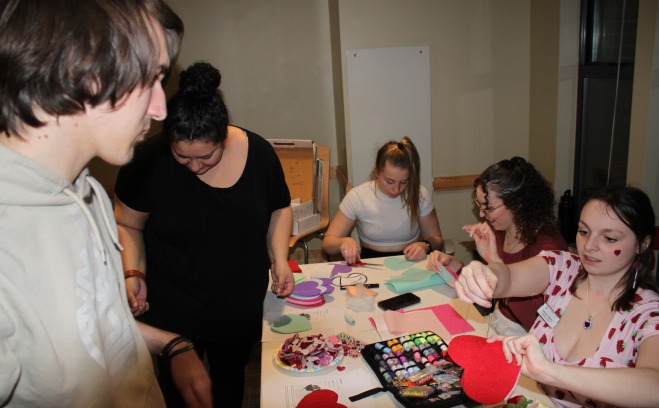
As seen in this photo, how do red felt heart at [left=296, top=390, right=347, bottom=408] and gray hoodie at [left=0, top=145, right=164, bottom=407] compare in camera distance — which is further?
red felt heart at [left=296, top=390, right=347, bottom=408]

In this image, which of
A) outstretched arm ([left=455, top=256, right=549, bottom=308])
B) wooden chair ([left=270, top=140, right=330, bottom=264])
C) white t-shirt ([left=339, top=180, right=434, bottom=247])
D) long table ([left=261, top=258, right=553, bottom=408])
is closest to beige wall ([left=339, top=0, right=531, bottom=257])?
wooden chair ([left=270, top=140, right=330, bottom=264])

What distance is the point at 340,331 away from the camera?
5.88 feet

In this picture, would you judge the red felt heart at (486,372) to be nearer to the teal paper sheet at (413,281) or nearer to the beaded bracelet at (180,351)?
the beaded bracelet at (180,351)

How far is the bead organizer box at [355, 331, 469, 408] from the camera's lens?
4.29ft

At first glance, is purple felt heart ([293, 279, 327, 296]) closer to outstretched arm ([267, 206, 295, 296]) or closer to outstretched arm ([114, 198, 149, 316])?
outstretched arm ([267, 206, 295, 296])

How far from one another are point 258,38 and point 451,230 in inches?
96.4

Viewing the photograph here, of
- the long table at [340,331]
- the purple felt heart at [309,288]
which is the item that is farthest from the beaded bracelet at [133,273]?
the purple felt heart at [309,288]

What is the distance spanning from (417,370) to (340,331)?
0.42 meters

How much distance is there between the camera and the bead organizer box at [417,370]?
131 cm

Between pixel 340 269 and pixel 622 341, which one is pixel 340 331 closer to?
pixel 340 269

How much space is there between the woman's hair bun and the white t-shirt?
1469 mm

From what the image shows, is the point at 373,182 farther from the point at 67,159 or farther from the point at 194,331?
the point at 67,159

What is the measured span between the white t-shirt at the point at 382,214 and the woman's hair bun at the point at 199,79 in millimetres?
1469

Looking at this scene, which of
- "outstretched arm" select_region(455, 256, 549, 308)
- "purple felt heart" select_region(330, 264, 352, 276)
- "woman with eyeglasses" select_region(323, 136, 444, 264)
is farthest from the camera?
"woman with eyeglasses" select_region(323, 136, 444, 264)
